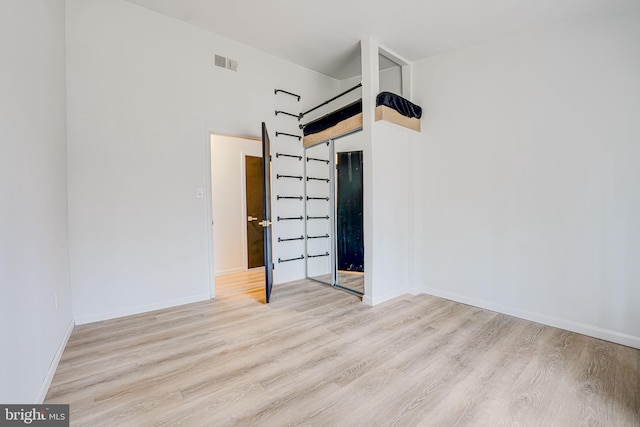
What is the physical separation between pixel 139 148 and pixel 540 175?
13.5 feet

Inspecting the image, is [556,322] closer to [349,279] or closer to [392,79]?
[349,279]

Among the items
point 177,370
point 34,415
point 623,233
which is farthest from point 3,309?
point 623,233

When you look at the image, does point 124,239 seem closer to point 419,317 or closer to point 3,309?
point 3,309

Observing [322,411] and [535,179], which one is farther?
[535,179]

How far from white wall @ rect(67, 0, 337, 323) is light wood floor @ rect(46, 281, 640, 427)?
18.1 inches

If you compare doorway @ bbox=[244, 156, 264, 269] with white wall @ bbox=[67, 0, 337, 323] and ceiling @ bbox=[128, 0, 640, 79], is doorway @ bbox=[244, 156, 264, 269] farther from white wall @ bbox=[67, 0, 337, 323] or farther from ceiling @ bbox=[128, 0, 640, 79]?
ceiling @ bbox=[128, 0, 640, 79]

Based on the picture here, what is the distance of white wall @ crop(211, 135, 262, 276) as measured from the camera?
15.6 feet

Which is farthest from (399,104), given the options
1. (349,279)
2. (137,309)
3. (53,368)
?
(53,368)

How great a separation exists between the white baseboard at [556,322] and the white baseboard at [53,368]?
3.71 metres

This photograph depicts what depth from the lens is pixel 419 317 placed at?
2918 mm

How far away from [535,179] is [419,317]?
1.83 metres

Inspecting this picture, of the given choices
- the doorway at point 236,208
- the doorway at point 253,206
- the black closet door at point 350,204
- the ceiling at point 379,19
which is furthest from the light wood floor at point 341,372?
the ceiling at point 379,19

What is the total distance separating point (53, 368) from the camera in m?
1.94

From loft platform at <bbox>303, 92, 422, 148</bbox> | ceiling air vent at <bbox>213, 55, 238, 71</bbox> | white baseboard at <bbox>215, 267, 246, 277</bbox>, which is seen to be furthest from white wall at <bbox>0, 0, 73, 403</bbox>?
loft platform at <bbox>303, 92, 422, 148</bbox>
